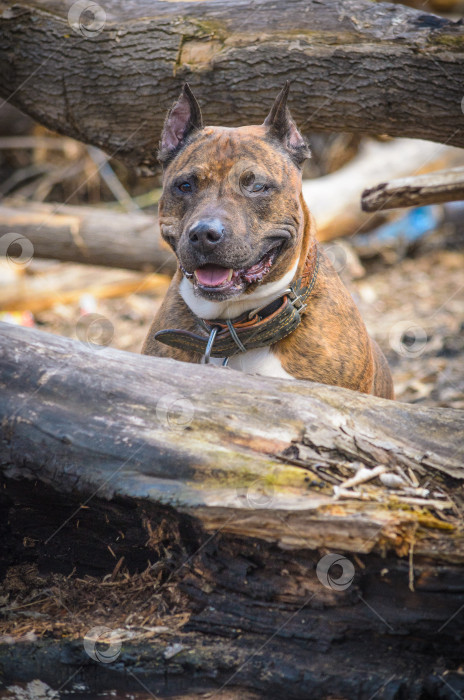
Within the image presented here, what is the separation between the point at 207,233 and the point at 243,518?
1233 millimetres

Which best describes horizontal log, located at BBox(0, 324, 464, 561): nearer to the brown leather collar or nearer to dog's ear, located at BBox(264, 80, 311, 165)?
the brown leather collar

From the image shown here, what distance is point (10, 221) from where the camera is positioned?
6262 millimetres

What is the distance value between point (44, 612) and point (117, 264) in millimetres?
4616

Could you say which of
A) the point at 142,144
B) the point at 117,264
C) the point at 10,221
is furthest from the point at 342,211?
the point at 142,144

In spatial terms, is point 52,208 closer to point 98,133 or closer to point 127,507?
point 98,133

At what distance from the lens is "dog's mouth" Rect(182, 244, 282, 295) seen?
9.50ft

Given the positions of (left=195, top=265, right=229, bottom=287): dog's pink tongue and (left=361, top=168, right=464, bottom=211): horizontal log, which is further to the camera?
(left=361, top=168, right=464, bottom=211): horizontal log

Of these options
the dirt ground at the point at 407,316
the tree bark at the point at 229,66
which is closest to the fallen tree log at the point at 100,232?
the dirt ground at the point at 407,316

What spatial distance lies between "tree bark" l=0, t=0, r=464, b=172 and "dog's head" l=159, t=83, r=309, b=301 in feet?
1.52

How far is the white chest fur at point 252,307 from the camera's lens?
3.06 metres

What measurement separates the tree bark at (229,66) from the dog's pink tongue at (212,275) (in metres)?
1.18

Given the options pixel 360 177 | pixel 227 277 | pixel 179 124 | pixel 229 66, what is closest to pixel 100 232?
pixel 360 177

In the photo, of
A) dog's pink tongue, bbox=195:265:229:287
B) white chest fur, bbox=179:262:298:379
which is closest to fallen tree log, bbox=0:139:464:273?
white chest fur, bbox=179:262:298:379

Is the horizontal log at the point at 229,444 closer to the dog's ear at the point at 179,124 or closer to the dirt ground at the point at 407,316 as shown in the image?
the dog's ear at the point at 179,124
